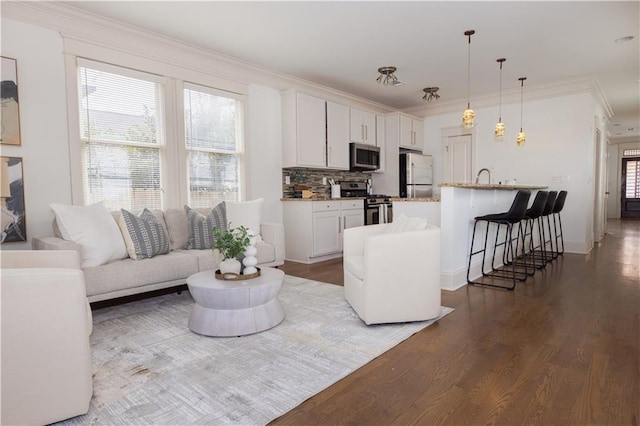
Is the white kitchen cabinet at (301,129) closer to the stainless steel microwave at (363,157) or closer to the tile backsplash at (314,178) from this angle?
the tile backsplash at (314,178)

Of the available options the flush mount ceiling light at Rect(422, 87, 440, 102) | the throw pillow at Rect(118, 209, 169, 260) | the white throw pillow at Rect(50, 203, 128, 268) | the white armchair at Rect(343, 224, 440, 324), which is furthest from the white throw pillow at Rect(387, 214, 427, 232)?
the flush mount ceiling light at Rect(422, 87, 440, 102)

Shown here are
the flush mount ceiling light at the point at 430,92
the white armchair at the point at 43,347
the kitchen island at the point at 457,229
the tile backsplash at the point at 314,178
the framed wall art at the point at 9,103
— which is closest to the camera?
the white armchair at the point at 43,347

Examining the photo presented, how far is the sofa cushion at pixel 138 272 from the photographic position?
276cm

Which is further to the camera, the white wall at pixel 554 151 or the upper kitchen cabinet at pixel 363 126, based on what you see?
the upper kitchen cabinet at pixel 363 126

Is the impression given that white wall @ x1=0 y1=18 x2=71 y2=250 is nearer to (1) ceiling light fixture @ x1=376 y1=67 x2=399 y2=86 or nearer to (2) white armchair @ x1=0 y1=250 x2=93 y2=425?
(2) white armchair @ x1=0 y1=250 x2=93 y2=425

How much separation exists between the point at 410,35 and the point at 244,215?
2.62 metres

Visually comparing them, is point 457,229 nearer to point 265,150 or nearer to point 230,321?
point 230,321

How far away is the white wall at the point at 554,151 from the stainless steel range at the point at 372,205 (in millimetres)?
1914

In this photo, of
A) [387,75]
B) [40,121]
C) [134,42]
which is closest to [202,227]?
[40,121]

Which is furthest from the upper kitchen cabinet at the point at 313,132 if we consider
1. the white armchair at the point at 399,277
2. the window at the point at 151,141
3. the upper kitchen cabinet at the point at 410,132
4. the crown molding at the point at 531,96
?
the white armchair at the point at 399,277

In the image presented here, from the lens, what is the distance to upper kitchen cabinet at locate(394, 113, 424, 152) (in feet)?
21.9

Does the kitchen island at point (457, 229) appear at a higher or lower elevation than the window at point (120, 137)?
lower

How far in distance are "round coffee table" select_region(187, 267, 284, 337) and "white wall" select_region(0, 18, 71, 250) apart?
178cm

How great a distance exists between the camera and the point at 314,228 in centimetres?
500
